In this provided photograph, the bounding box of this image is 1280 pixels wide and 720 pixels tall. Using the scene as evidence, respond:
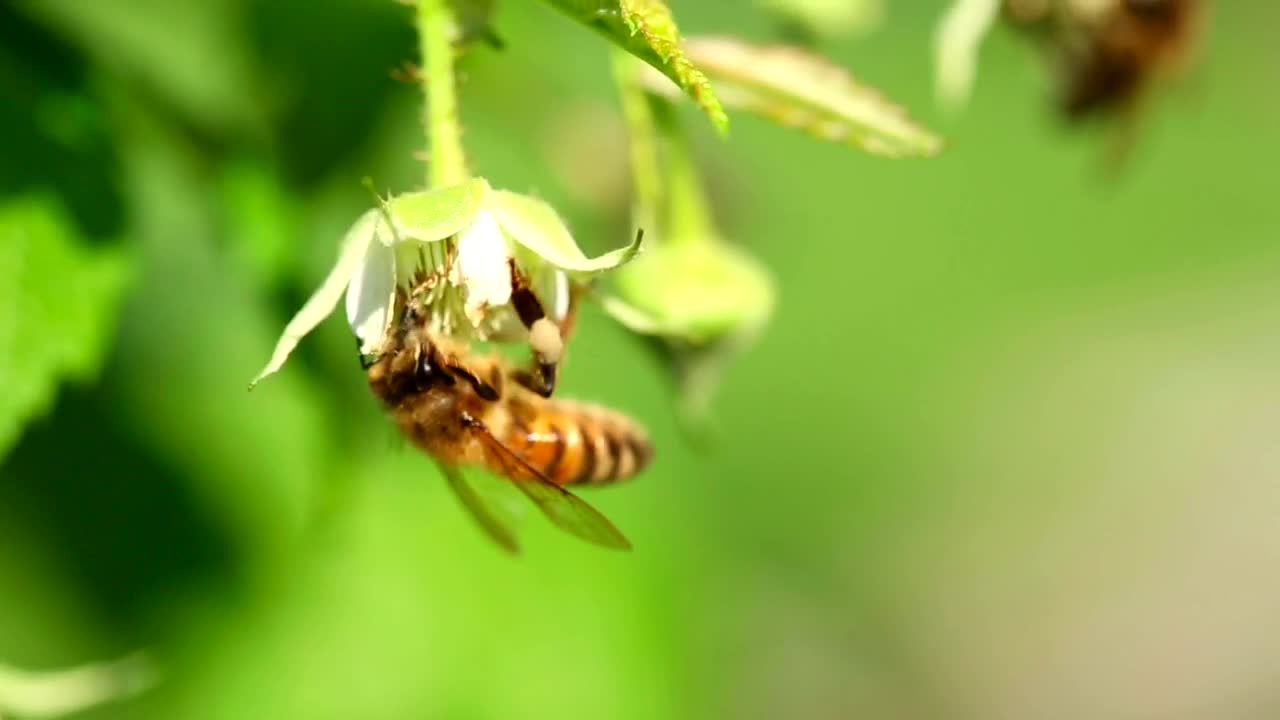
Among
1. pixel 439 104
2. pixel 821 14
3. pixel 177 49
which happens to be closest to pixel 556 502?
pixel 439 104

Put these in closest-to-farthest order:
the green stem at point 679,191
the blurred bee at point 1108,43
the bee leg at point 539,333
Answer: the bee leg at point 539,333 < the green stem at point 679,191 < the blurred bee at point 1108,43

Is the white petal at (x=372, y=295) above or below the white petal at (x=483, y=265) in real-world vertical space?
below

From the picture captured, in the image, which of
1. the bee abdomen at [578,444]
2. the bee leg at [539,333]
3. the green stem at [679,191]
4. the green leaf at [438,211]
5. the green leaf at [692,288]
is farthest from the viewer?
the green leaf at [692,288]

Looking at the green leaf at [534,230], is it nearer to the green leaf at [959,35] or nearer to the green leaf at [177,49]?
the green leaf at [959,35]

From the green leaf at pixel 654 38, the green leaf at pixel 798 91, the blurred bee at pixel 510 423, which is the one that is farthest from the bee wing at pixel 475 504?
the green leaf at pixel 654 38

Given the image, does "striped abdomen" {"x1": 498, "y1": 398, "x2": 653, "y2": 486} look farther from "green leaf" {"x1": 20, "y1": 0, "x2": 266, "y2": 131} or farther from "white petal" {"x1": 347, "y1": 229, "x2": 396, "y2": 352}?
"green leaf" {"x1": 20, "y1": 0, "x2": 266, "y2": 131}

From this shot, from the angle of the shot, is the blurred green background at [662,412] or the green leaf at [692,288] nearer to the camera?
the green leaf at [692,288]

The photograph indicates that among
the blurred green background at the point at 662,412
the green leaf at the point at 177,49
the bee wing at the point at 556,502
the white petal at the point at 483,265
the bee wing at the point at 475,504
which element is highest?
the white petal at the point at 483,265

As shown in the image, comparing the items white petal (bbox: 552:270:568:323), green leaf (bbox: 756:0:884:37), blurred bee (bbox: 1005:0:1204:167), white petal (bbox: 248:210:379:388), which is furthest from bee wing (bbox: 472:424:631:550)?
blurred bee (bbox: 1005:0:1204:167)
